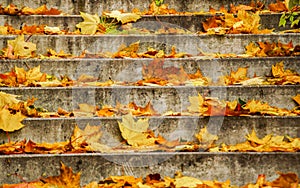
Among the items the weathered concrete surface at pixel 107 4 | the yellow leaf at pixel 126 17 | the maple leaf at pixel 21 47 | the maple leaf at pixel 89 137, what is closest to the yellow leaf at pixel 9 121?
the maple leaf at pixel 89 137

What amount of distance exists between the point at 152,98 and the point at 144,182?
796 mm

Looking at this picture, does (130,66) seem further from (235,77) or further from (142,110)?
(235,77)

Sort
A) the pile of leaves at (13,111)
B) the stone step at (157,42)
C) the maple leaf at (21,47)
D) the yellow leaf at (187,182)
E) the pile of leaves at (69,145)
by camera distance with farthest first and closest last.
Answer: the stone step at (157,42) < the maple leaf at (21,47) < the pile of leaves at (13,111) < the pile of leaves at (69,145) < the yellow leaf at (187,182)

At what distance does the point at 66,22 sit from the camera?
15.3 feet

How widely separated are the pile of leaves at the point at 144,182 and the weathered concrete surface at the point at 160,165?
Answer: 1.7 inches

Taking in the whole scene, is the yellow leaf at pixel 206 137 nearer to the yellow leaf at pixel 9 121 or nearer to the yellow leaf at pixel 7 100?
the yellow leaf at pixel 9 121

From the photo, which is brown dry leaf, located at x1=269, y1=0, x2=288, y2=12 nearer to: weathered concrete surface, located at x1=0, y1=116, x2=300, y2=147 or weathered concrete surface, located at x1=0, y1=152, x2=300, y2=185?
weathered concrete surface, located at x1=0, y1=116, x2=300, y2=147

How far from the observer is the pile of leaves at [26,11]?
183 inches

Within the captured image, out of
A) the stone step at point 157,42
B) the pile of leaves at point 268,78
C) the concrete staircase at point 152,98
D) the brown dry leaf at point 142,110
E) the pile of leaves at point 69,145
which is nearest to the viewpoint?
the concrete staircase at point 152,98

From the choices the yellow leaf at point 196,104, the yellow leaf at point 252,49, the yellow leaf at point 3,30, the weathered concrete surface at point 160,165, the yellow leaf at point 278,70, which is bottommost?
the weathered concrete surface at point 160,165

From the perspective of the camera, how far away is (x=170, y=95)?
383 cm

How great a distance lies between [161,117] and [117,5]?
1.71 m

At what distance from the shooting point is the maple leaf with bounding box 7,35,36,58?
13.9 feet

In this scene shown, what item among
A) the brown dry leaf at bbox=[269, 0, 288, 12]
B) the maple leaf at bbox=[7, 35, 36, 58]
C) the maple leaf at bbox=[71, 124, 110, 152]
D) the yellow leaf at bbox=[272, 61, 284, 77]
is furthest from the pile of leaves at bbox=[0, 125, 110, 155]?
the brown dry leaf at bbox=[269, 0, 288, 12]
